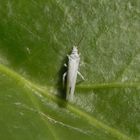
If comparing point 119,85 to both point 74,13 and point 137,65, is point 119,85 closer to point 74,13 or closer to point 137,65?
point 137,65

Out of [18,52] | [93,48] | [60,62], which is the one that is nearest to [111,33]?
[93,48]

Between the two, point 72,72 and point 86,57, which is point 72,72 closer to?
point 72,72

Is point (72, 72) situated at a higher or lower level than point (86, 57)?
lower

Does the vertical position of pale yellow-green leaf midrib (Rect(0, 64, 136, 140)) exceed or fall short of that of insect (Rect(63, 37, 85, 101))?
it falls short

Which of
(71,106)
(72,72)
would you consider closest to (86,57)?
(72,72)

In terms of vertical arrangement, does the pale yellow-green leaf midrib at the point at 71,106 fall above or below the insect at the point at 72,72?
below

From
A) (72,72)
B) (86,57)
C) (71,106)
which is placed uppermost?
(86,57)
